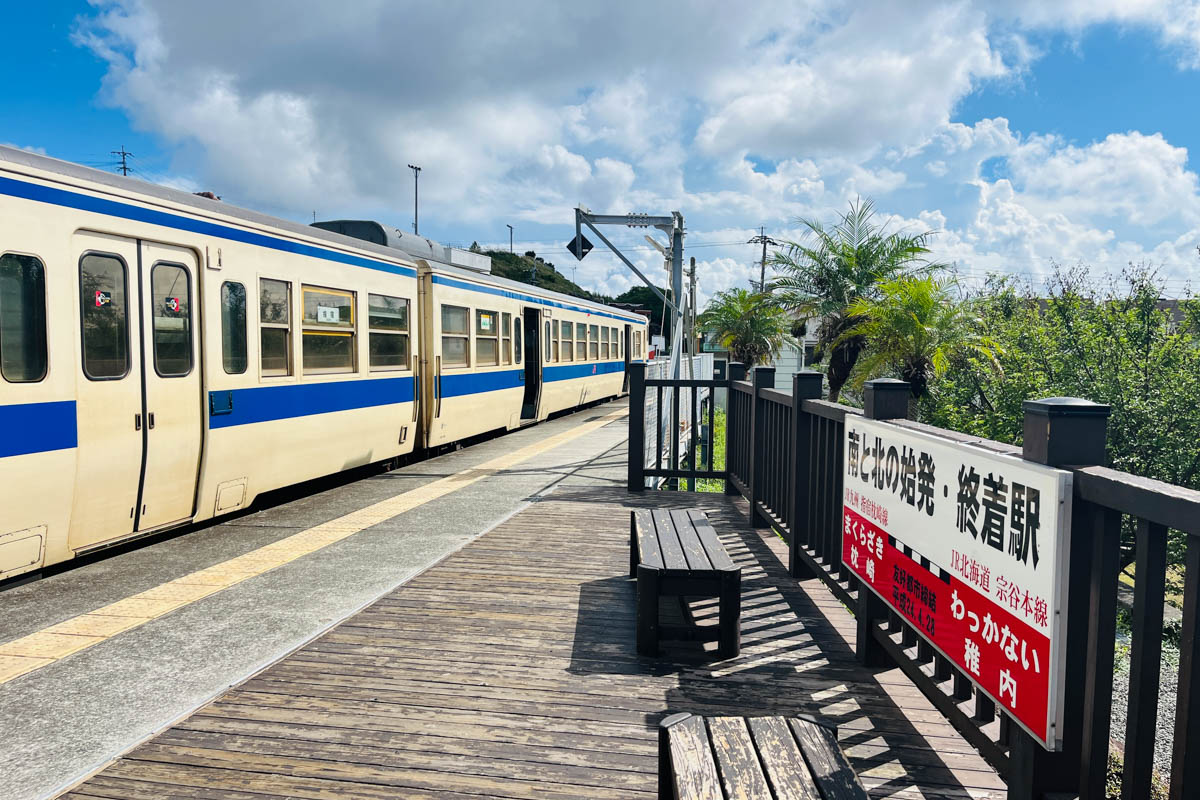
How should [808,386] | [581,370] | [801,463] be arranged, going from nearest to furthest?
[808,386] < [801,463] < [581,370]

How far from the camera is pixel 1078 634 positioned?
7.30ft

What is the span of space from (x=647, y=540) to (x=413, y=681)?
150cm

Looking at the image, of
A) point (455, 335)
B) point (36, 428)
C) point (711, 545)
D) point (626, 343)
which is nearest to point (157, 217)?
point (36, 428)

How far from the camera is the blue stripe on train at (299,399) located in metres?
6.87

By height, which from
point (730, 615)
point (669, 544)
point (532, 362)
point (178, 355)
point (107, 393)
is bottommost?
point (730, 615)

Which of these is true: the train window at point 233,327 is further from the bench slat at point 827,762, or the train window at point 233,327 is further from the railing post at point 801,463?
the bench slat at point 827,762

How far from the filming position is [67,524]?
212 inches

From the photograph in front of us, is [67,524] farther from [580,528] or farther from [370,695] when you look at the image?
[580,528]

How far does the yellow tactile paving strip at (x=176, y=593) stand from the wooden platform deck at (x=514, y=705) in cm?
122

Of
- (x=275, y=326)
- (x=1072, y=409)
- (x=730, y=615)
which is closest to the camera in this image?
(x=1072, y=409)

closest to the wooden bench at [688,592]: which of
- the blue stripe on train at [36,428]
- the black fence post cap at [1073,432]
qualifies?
the black fence post cap at [1073,432]

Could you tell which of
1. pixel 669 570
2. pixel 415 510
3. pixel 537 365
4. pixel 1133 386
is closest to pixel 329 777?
pixel 669 570

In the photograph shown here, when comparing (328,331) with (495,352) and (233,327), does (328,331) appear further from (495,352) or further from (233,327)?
(495,352)

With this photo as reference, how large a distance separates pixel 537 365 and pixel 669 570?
1282 cm
